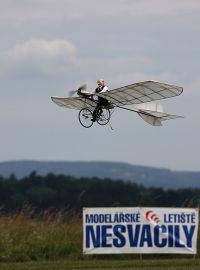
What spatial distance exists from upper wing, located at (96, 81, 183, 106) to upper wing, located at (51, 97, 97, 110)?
320 mm

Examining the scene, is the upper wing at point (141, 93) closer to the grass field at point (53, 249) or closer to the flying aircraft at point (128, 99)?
the flying aircraft at point (128, 99)

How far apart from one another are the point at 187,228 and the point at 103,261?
2425 mm

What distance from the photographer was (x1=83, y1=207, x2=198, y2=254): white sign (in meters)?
22.5

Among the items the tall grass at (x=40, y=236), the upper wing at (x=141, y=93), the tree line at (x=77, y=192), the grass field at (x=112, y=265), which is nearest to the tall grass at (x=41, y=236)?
the tall grass at (x=40, y=236)

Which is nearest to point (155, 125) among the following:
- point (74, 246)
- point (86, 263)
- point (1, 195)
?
point (86, 263)

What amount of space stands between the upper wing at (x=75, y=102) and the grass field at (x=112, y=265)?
18.9 feet

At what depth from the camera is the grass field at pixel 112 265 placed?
20.2 meters

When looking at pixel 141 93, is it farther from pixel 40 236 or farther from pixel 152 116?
pixel 40 236

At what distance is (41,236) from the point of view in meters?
23.2

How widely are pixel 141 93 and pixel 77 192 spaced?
50.1 m

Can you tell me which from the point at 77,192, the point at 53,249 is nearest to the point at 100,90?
the point at 53,249

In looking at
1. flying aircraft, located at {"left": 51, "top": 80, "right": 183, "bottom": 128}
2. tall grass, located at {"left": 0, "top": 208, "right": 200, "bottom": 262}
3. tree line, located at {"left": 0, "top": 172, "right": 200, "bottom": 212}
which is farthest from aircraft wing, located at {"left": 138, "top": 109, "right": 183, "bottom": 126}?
tree line, located at {"left": 0, "top": 172, "right": 200, "bottom": 212}

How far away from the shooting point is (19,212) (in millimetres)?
24359

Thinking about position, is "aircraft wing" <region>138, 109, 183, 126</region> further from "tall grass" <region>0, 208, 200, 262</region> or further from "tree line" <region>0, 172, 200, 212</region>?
"tree line" <region>0, 172, 200, 212</region>
